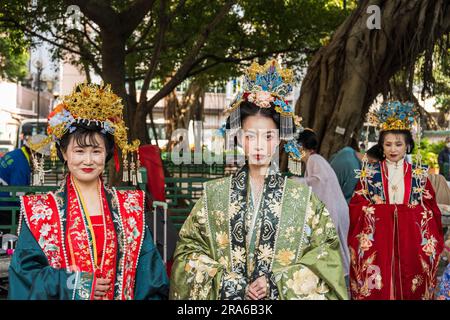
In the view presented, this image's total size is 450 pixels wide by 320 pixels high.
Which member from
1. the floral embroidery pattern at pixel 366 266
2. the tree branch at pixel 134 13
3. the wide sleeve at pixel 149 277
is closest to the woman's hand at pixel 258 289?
the wide sleeve at pixel 149 277

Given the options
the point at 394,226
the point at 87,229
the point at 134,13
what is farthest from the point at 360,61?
the point at 87,229

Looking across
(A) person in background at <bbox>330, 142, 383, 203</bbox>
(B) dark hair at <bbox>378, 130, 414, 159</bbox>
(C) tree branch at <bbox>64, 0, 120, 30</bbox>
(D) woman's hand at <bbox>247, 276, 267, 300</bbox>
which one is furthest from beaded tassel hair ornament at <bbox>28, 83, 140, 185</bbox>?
(C) tree branch at <bbox>64, 0, 120, 30</bbox>

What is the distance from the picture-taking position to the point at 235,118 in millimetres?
3365

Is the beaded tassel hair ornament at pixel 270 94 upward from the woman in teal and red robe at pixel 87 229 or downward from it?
upward

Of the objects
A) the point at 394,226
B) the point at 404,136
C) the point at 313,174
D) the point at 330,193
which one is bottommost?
the point at 394,226

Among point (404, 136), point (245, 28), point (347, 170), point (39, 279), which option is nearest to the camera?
point (39, 279)

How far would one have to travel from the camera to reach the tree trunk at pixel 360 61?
8164 millimetres

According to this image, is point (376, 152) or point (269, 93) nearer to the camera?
point (269, 93)

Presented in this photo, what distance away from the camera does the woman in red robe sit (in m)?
5.02

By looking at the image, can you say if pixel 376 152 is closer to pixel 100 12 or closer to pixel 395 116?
pixel 395 116

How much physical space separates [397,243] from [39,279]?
119 inches

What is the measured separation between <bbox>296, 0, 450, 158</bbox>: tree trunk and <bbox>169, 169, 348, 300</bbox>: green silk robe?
17.2 ft

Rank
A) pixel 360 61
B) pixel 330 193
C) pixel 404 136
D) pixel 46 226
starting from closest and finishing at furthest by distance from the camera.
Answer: pixel 46 226 → pixel 404 136 → pixel 330 193 → pixel 360 61

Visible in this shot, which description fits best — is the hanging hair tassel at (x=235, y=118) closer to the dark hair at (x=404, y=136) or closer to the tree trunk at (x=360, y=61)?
the dark hair at (x=404, y=136)
